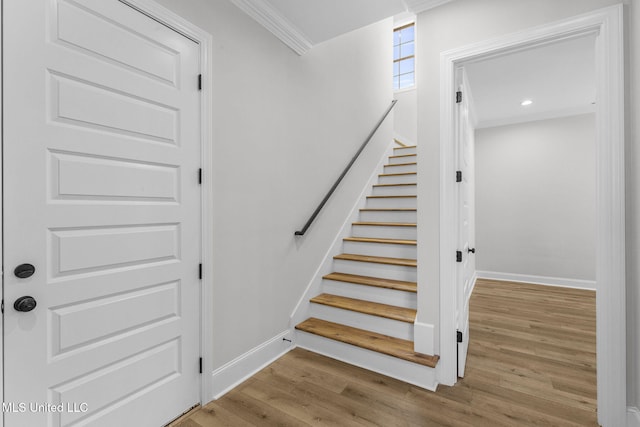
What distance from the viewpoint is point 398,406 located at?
1.78 metres

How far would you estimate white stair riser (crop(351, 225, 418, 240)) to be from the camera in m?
3.03

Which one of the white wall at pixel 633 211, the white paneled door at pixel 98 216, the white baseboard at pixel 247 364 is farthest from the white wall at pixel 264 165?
the white wall at pixel 633 211

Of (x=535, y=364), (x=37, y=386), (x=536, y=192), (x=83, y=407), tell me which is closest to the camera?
(x=37, y=386)

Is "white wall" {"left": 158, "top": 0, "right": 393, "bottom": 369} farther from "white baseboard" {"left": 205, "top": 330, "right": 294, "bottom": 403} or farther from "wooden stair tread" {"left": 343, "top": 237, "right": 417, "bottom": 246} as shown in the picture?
"wooden stair tread" {"left": 343, "top": 237, "right": 417, "bottom": 246}

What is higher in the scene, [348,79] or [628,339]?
[348,79]

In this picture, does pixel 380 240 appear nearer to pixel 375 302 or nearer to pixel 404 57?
pixel 375 302

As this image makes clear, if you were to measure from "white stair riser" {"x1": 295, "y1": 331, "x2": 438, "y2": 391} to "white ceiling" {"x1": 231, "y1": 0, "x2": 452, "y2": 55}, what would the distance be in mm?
2404

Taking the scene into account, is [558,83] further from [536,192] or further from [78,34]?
[78,34]

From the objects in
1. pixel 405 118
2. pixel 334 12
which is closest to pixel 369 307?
pixel 334 12

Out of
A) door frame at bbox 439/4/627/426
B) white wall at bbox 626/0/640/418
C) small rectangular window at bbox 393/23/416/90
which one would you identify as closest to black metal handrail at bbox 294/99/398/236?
small rectangular window at bbox 393/23/416/90

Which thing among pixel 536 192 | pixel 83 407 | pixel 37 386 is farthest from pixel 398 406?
pixel 536 192

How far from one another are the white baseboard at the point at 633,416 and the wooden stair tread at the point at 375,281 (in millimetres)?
1247

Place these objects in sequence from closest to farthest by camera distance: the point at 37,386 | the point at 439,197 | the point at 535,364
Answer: the point at 37,386, the point at 439,197, the point at 535,364

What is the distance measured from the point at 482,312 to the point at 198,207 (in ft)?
10.6
